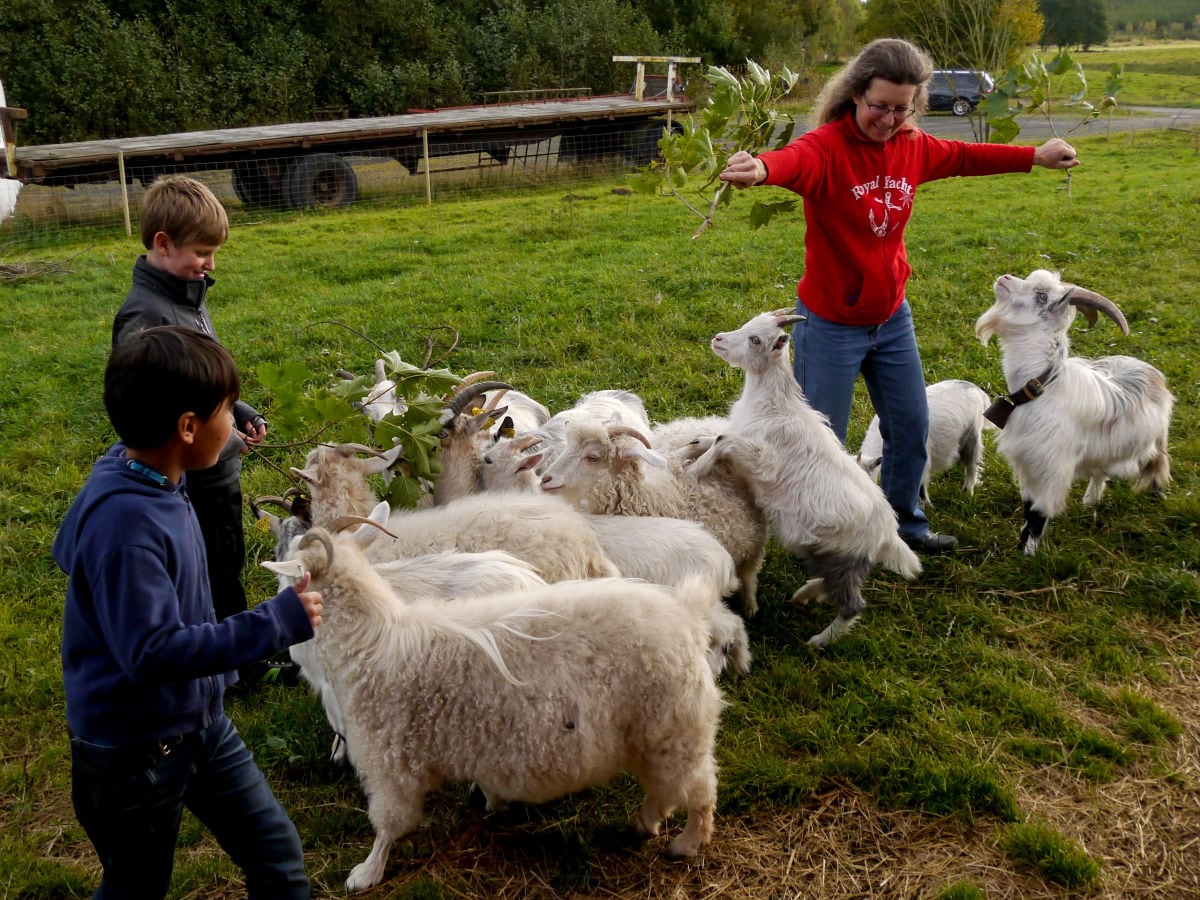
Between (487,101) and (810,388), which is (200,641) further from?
(487,101)

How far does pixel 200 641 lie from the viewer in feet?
7.73

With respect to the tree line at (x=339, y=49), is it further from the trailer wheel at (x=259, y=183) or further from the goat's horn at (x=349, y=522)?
the goat's horn at (x=349, y=522)

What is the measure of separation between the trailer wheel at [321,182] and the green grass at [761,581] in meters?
6.38

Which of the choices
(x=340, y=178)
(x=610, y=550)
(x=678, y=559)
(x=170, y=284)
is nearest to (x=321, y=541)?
(x=170, y=284)

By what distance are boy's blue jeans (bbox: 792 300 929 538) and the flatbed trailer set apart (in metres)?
14.8

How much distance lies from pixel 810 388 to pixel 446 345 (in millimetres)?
4694

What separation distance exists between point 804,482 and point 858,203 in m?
1.44

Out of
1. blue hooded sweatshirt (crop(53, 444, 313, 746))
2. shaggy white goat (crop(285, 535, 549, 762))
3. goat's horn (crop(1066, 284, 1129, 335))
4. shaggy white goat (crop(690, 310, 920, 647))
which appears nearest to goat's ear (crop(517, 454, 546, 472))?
shaggy white goat (crop(690, 310, 920, 647))

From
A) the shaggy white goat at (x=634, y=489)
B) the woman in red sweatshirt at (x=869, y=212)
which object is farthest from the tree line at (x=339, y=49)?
the shaggy white goat at (x=634, y=489)

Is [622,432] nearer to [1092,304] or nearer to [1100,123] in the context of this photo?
[1092,304]

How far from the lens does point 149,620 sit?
7.64 feet

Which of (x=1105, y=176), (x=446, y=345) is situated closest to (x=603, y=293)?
(x=446, y=345)

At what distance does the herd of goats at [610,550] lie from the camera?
3285 millimetres

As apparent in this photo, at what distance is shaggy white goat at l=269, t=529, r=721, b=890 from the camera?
325cm
